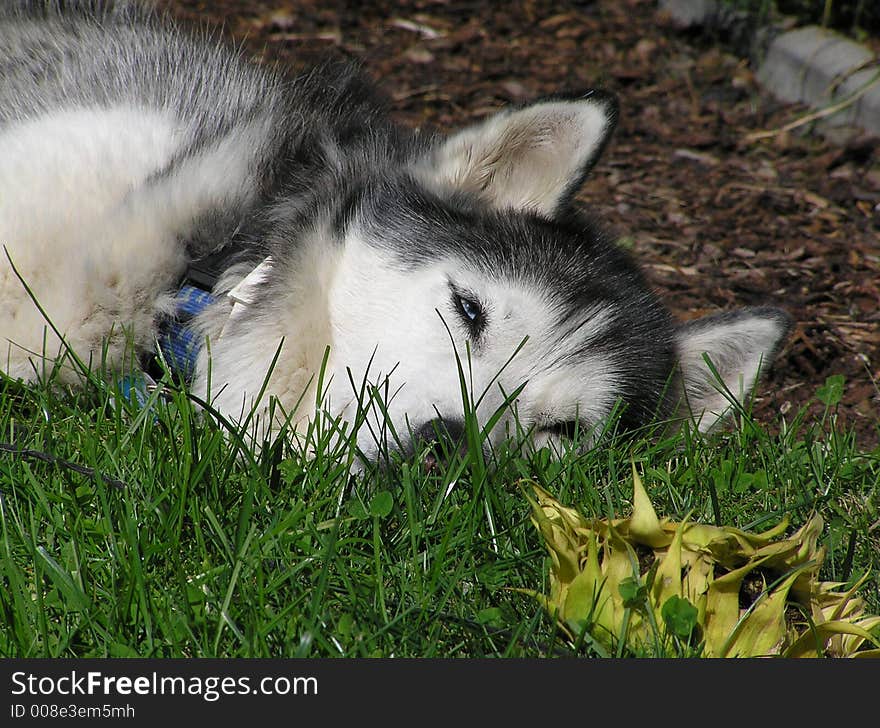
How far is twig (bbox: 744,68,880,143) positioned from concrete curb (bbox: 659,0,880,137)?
0.04 feet

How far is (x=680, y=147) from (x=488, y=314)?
3089mm

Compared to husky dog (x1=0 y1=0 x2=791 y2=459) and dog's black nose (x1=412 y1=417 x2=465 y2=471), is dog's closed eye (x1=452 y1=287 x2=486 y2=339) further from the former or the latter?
dog's black nose (x1=412 y1=417 x2=465 y2=471)

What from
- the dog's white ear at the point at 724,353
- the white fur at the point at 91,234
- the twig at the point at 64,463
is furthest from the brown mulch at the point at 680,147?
the twig at the point at 64,463

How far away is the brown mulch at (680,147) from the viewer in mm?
4086

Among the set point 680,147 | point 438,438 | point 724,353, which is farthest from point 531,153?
point 680,147

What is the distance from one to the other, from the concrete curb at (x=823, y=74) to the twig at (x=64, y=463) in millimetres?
4498

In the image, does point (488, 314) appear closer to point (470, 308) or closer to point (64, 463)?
point (470, 308)

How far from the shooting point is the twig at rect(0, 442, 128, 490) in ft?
7.24

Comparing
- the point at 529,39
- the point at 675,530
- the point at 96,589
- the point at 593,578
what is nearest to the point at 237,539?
the point at 96,589

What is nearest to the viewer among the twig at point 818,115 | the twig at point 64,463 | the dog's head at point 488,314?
the twig at point 64,463

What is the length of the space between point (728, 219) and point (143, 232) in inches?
118

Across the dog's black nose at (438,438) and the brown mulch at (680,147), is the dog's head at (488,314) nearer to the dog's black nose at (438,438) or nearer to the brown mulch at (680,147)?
the dog's black nose at (438,438)

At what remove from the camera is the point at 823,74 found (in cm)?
555

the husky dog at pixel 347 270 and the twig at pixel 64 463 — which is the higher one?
the husky dog at pixel 347 270
